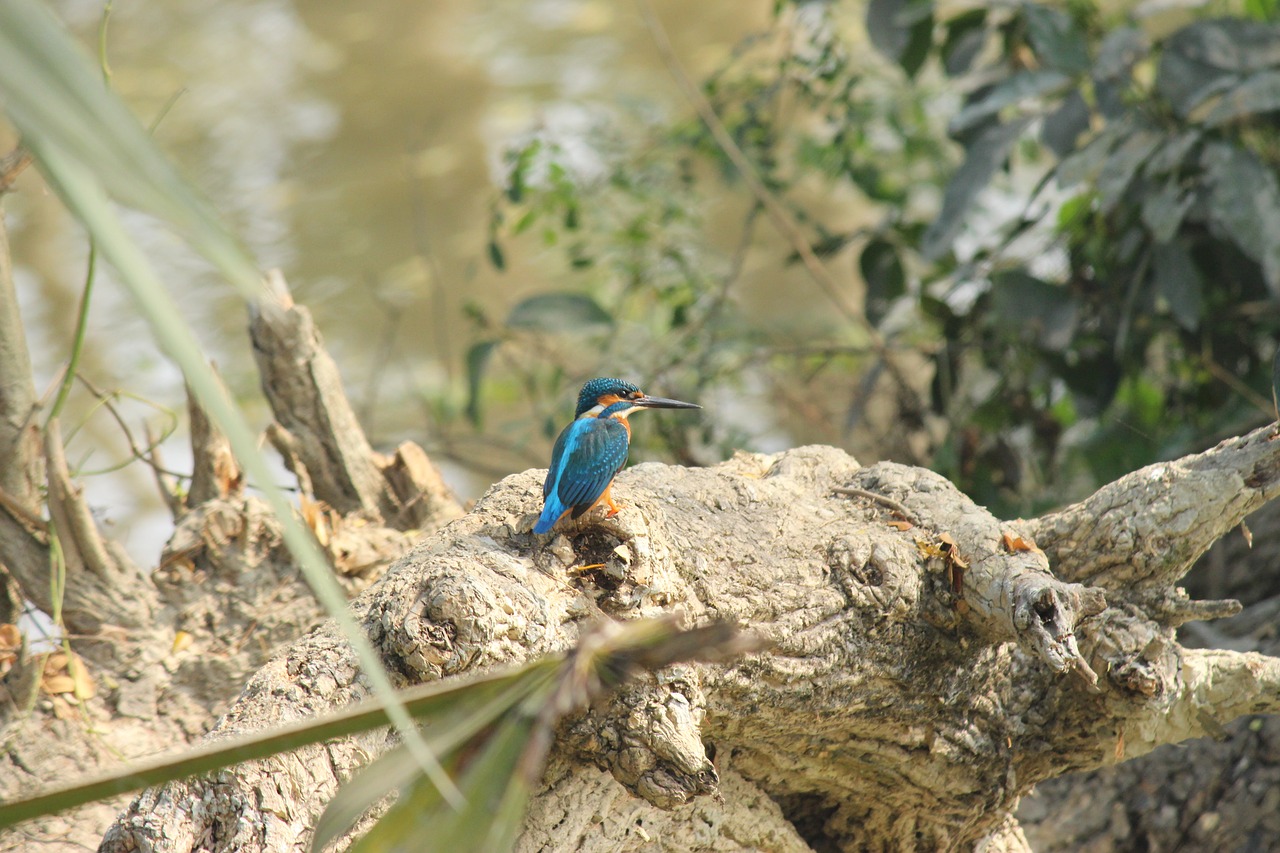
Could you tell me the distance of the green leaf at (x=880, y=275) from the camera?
12.9 ft

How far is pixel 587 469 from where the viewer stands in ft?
5.10

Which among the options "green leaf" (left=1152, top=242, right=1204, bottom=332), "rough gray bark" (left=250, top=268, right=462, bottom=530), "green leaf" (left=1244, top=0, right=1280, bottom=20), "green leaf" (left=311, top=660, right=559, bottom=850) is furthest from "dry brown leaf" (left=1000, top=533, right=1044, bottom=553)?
"green leaf" (left=1244, top=0, right=1280, bottom=20)

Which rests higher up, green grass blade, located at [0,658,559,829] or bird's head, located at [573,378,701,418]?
bird's head, located at [573,378,701,418]

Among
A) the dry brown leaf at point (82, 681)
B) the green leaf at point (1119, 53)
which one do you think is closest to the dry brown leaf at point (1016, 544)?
the dry brown leaf at point (82, 681)

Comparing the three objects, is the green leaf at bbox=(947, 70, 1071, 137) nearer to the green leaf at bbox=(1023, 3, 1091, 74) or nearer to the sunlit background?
the green leaf at bbox=(1023, 3, 1091, 74)

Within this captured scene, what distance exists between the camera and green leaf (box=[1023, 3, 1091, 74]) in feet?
10.4

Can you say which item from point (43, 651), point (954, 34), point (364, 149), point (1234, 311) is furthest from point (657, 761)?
point (364, 149)

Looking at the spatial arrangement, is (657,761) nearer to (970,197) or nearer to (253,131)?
(970,197)

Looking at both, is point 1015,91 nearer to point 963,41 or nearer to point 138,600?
point 963,41

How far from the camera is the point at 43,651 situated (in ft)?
7.10

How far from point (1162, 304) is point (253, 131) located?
6.89 metres

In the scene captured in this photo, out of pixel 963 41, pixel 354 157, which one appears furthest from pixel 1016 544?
pixel 354 157

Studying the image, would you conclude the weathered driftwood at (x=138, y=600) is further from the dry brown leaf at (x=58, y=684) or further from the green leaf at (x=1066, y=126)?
the green leaf at (x=1066, y=126)

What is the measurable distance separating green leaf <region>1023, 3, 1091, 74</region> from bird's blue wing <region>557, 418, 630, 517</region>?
2221 mm
